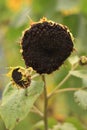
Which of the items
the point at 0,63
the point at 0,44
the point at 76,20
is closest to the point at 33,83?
the point at 76,20

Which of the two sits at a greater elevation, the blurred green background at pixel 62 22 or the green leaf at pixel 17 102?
the blurred green background at pixel 62 22

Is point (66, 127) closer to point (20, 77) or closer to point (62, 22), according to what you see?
point (20, 77)

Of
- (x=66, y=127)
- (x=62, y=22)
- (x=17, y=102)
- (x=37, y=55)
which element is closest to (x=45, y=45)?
(x=37, y=55)

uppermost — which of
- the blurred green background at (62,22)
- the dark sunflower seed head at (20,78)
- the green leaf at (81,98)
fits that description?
the blurred green background at (62,22)

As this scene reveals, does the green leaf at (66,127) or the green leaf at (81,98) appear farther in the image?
the green leaf at (66,127)

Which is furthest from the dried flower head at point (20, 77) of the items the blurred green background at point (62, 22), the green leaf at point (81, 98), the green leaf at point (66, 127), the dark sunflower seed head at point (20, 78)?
the blurred green background at point (62, 22)

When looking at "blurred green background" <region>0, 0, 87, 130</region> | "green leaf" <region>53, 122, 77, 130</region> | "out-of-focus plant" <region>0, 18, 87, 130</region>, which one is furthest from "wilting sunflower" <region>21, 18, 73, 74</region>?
"blurred green background" <region>0, 0, 87, 130</region>


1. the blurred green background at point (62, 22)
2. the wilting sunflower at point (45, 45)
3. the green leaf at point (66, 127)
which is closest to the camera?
the wilting sunflower at point (45, 45)

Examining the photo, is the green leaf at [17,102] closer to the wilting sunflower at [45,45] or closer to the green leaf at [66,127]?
the wilting sunflower at [45,45]
